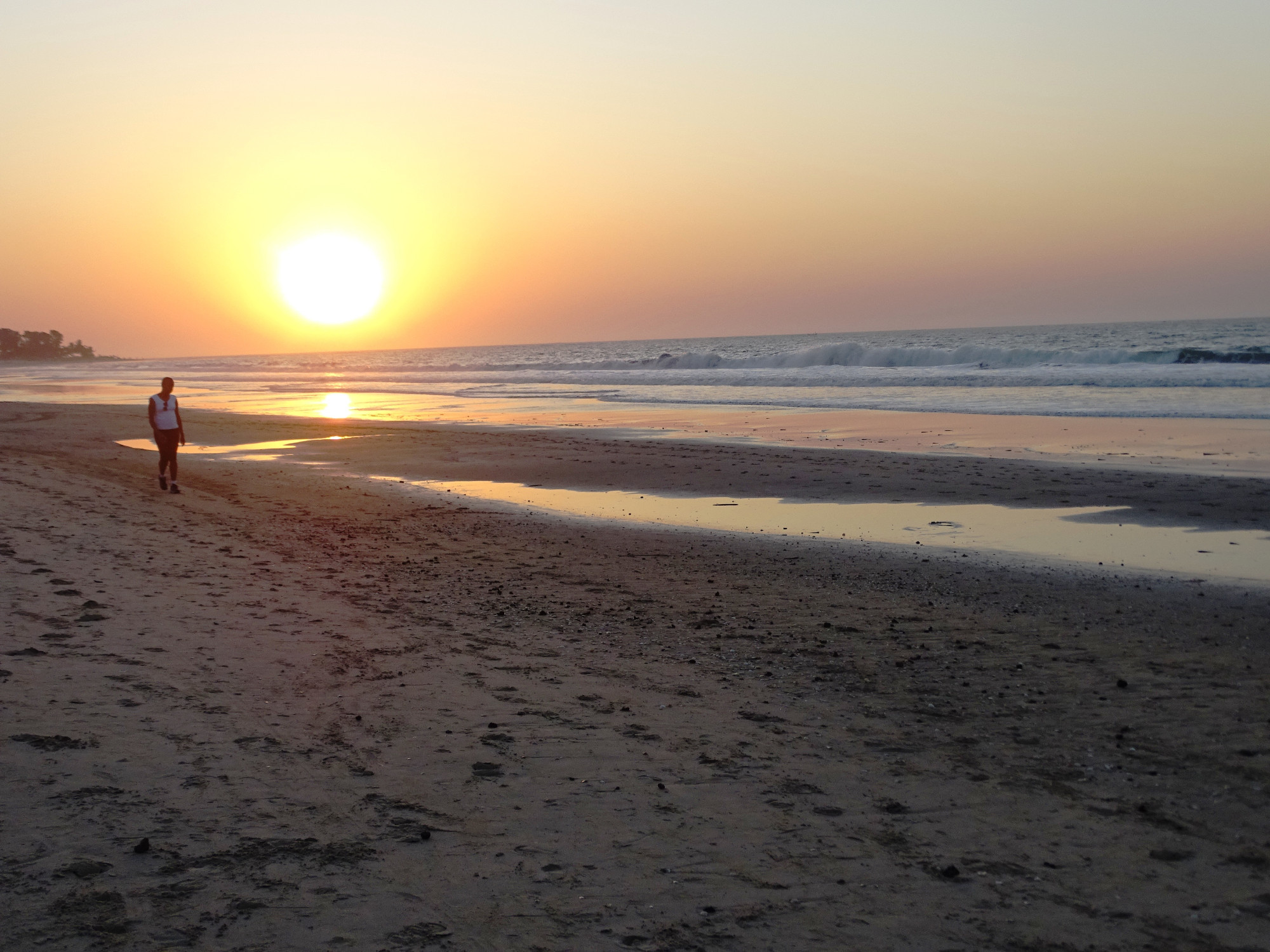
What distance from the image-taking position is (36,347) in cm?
15425

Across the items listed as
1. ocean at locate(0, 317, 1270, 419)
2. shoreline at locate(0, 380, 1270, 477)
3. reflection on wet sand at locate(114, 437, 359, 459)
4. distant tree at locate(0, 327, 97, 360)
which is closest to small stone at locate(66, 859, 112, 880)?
shoreline at locate(0, 380, 1270, 477)

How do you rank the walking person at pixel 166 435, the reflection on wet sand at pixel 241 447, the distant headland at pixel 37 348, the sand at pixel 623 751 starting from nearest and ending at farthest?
the sand at pixel 623 751
the walking person at pixel 166 435
the reflection on wet sand at pixel 241 447
the distant headland at pixel 37 348

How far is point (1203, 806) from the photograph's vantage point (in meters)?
4.35

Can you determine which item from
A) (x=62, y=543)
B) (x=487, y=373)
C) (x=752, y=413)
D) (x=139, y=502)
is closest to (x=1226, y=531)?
(x=62, y=543)

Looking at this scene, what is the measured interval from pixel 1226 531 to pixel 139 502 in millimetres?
13908

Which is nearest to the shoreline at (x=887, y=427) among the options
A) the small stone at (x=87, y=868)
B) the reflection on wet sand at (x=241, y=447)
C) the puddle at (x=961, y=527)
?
the puddle at (x=961, y=527)

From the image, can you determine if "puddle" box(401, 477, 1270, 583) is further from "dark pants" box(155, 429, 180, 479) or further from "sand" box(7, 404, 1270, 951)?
"dark pants" box(155, 429, 180, 479)

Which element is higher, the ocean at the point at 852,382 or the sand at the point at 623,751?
the ocean at the point at 852,382

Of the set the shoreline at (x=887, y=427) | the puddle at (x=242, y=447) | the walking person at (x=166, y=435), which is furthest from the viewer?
the puddle at (x=242, y=447)

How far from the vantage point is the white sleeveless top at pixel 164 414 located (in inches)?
574

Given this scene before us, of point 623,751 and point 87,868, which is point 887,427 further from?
point 87,868

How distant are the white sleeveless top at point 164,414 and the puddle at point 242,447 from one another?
15.5 ft

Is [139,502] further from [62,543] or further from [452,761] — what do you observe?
[452,761]

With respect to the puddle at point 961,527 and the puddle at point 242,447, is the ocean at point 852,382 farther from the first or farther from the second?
the puddle at point 961,527
